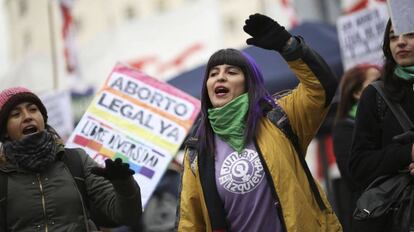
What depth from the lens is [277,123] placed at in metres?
3.20

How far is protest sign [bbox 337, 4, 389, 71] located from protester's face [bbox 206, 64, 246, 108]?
11.6ft

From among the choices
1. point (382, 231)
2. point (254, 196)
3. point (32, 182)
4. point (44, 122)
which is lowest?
Result: point (382, 231)

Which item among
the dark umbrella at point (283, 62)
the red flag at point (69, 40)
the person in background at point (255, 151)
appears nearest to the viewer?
the person in background at point (255, 151)

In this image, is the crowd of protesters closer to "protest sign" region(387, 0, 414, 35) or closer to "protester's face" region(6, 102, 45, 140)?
"protester's face" region(6, 102, 45, 140)

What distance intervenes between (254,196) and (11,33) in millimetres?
49407

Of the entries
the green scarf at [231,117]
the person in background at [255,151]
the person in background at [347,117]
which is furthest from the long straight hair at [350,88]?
the green scarf at [231,117]

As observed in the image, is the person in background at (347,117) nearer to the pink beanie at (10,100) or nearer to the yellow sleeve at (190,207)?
the yellow sleeve at (190,207)

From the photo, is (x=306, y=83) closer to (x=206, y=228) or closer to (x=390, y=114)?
(x=390, y=114)

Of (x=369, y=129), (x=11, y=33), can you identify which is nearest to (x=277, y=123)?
(x=369, y=129)

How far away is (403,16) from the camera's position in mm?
3047

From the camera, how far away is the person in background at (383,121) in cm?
316

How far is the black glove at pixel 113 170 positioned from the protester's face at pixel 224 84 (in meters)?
0.51

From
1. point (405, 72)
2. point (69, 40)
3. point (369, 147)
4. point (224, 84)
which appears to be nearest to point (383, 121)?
point (369, 147)

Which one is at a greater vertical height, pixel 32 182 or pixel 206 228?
pixel 32 182
